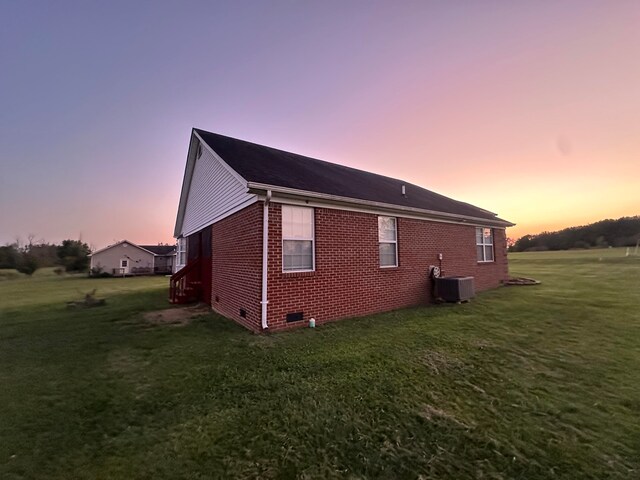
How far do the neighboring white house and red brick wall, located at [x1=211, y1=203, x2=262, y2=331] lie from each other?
31.0 metres

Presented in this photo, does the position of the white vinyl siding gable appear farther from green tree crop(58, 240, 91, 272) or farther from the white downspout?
green tree crop(58, 240, 91, 272)

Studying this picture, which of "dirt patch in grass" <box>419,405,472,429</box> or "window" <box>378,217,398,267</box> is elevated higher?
"window" <box>378,217,398,267</box>

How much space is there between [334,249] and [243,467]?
552cm

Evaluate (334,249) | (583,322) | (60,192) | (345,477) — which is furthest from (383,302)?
(60,192)

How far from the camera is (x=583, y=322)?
757cm

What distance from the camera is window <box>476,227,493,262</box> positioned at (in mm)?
13492

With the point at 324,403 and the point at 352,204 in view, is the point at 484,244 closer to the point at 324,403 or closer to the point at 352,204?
the point at 352,204

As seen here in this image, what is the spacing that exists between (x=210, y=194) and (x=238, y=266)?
384 centimetres

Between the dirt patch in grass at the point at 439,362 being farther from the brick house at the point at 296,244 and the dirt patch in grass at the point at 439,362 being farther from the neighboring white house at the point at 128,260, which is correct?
the neighboring white house at the point at 128,260

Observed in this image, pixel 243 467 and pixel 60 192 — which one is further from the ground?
pixel 60 192

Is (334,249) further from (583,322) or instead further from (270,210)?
(583,322)

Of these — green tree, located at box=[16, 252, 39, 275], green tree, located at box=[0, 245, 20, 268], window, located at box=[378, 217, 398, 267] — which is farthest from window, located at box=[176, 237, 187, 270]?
green tree, located at box=[0, 245, 20, 268]

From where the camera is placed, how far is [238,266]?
310 inches

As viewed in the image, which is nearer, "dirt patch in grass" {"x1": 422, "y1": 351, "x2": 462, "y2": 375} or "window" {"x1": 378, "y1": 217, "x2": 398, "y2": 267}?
"dirt patch in grass" {"x1": 422, "y1": 351, "x2": 462, "y2": 375}
